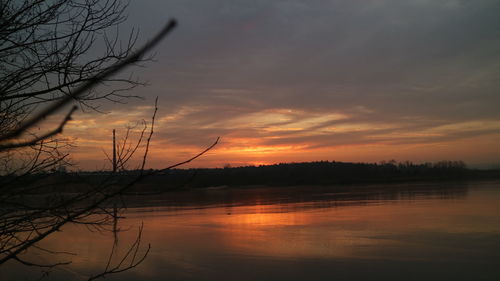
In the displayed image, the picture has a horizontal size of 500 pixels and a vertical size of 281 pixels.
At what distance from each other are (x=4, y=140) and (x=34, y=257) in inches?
558

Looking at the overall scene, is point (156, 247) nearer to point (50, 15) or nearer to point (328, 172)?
point (50, 15)

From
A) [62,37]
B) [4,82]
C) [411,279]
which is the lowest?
[411,279]

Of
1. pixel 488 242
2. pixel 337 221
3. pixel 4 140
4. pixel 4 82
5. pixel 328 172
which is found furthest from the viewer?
pixel 328 172

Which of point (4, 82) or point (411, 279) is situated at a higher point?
point (4, 82)

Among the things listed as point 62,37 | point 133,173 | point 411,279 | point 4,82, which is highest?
point 62,37

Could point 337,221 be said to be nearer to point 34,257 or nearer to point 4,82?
point 34,257

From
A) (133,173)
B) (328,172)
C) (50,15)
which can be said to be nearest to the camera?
(133,173)

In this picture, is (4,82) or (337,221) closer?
(4,82)

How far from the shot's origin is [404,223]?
1781 cm

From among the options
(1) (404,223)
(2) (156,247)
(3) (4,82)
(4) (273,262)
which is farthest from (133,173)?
(1) (404,223)

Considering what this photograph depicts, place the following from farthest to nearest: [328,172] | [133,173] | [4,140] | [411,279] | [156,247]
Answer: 1. [328,172]
2. [156,247]
3. [411,279]
4. [133,173]
5. [4,140]

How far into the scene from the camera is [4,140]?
1.33 m

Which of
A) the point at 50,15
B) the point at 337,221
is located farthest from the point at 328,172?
the point at 50,15

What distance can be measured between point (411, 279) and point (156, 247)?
7.91 m
